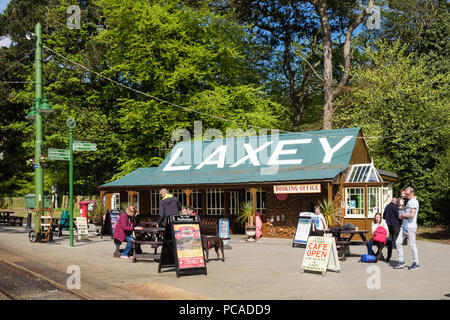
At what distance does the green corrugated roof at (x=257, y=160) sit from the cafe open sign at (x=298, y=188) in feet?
0.96

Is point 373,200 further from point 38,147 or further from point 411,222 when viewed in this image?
point 38,147

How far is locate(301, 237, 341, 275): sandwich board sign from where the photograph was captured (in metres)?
11.2

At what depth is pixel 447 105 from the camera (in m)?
30.3

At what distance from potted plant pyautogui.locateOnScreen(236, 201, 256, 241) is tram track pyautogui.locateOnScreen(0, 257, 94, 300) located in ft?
35.9

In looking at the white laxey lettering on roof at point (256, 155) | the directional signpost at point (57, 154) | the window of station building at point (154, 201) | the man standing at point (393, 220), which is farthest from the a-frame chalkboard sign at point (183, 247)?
the window of station building at point (154, 201)

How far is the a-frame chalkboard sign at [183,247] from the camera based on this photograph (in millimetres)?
11219

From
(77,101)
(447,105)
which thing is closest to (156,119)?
(77,101)

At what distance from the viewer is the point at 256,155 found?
24422mm

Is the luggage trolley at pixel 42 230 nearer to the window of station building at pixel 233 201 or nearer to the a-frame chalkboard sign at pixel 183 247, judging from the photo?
the a-frame chalkboard sign at pixel 183 247

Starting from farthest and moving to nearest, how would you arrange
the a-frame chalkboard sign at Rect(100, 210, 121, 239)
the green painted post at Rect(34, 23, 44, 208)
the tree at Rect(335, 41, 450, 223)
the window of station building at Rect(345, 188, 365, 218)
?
the tree at Rect(335, 41, 450, 223) → the window of station building at Rect(345, 188, 365, 218) → the a-frame chalkboard sign at Rect(100, 210, 121, 239) → the green painted post at Rect(34, 23, 44, 208)

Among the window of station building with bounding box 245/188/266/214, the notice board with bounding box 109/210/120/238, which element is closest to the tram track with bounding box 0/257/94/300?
the notice board with bounding box 109/210/120/238

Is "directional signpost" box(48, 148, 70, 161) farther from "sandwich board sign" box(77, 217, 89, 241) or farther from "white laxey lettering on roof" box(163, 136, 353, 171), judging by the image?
"white laxey lettering on roof" box(163, 136, 353, 171)

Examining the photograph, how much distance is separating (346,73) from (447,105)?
7513mm

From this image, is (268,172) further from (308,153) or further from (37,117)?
(37,117)
